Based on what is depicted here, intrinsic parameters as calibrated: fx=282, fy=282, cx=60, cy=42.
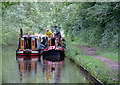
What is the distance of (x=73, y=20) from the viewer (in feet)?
101

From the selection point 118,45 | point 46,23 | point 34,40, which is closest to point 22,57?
point 34,40

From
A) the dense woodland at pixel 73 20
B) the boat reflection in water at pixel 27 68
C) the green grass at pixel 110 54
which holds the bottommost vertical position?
the boat reflection in water at pixel 27 68

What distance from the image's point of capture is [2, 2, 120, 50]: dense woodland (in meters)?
18.2

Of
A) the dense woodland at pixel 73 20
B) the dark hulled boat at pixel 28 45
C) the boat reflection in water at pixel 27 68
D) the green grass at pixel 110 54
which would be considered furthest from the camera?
the dark hulled boat at pixel 28 45

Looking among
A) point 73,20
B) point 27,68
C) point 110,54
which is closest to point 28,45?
point 73,20

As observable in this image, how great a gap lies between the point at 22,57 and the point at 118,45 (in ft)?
29.5

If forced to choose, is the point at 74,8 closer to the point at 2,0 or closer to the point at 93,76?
the point at 2,0

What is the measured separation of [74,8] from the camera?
3097 centimetres

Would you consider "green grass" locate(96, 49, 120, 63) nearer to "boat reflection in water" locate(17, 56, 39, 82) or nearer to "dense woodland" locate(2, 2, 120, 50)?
"dense woodland" locate(2, 2, 120, 50)

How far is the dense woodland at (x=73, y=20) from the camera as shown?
59.7ft

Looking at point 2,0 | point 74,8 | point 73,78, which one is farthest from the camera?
point 74,8

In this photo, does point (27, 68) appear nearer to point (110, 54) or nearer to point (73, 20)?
point (110, 54)

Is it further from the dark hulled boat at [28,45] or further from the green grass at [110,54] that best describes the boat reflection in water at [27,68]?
the green grass at [110,54]

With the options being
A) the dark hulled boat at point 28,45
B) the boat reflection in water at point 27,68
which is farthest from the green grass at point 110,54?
the dark hulled boat at point 28,45
